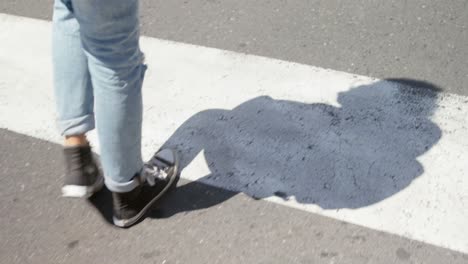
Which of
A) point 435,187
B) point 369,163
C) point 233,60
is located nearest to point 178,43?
point 233,60

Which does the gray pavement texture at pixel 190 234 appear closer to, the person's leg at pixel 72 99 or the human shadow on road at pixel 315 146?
the human shadow on road at pixel 315 146

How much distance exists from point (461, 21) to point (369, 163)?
5.00 ft

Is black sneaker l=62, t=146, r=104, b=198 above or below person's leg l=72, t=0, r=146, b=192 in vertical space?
below

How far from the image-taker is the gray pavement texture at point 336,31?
11.7ft

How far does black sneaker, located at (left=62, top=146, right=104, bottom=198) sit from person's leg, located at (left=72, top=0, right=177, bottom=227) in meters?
0.17

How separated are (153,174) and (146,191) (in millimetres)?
106

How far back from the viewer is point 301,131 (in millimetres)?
3129

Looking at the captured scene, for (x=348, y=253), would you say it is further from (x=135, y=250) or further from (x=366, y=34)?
(x=366, y=34)

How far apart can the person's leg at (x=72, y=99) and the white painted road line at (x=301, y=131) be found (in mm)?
495

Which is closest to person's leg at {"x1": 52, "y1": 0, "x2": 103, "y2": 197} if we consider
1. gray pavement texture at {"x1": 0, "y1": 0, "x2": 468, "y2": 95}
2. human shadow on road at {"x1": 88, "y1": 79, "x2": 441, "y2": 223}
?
human shadow on road at {"x1": 88, "y1": 79, "x2": 441, "y2": 223}

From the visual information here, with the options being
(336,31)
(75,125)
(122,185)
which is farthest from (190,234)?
(336,31)

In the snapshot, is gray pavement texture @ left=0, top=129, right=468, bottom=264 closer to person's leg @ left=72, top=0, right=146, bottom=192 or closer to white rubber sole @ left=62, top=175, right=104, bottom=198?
white rubber sole @ left=62, top=175, right=104, bottom=198

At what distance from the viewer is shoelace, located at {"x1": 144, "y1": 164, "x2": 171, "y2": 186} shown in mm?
2666

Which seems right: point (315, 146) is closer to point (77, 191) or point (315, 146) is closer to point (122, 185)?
point (122, 185)
